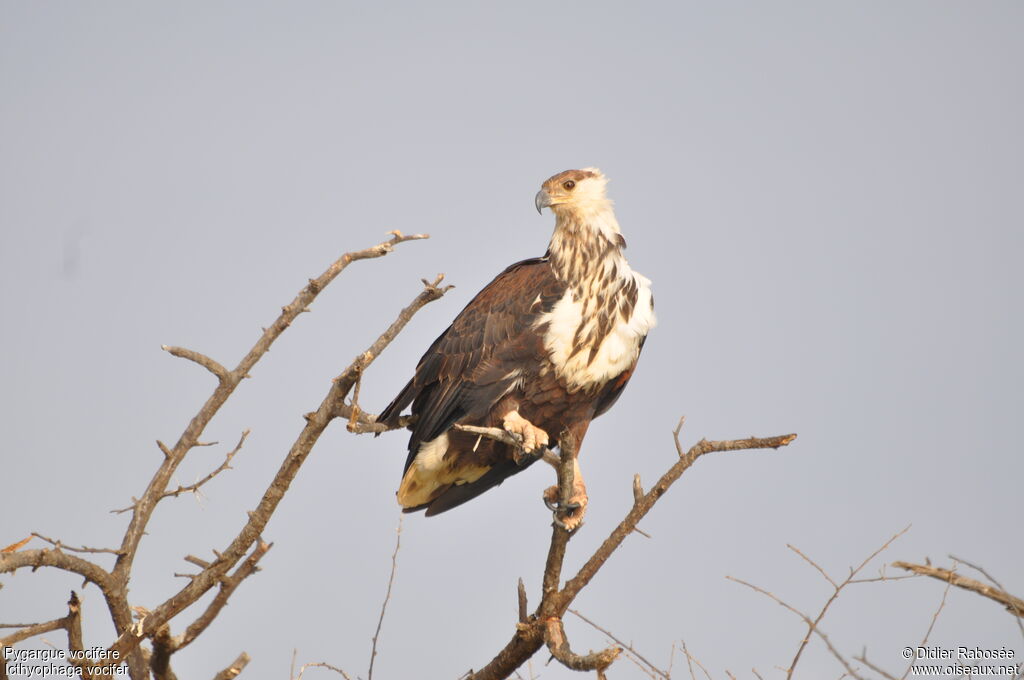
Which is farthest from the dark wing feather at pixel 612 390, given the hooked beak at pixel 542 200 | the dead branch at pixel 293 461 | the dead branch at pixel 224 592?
the dead branch at pixel 224 592

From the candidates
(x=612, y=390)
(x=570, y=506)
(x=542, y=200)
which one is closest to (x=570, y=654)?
(x=570, y=506)

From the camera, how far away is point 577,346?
5.42m

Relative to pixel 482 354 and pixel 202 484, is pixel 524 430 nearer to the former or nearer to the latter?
pixel 482 354

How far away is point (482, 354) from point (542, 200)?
3.58ft

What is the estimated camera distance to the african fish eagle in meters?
5.43

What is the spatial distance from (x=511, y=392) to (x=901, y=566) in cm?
209

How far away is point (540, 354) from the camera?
5402 mm

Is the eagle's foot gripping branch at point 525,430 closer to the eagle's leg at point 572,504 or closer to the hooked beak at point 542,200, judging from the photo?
the eagle's leg at point 572,504

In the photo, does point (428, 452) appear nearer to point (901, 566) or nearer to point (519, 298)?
point (519, 298)

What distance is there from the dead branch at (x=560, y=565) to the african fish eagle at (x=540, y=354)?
0.54 metres

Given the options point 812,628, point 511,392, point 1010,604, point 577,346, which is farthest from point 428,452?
point 1010,604

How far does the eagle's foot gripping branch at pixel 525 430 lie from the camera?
17.4 ft

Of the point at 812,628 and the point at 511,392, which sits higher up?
the point at 511,392

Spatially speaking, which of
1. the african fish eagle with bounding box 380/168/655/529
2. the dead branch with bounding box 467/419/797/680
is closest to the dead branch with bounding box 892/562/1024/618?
the dead branch with bounding box 467/419/797/680
